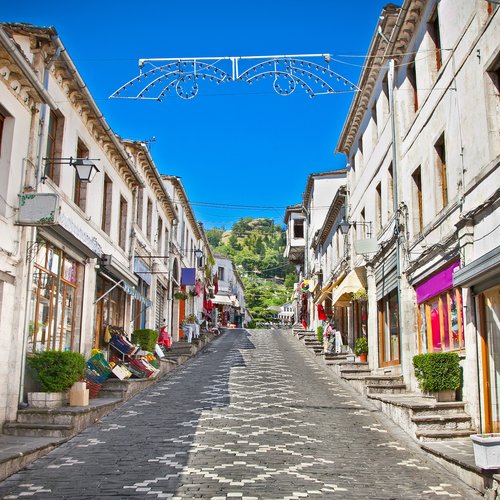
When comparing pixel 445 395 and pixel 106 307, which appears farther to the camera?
pixel 106 307

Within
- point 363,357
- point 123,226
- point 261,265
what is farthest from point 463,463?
point 261,265

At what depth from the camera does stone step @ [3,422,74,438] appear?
1104 centimetres

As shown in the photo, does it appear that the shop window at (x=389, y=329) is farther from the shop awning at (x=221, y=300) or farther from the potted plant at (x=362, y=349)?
the shop awning at (x=221, y=300)

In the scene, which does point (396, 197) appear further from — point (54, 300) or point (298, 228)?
point (298, 228)

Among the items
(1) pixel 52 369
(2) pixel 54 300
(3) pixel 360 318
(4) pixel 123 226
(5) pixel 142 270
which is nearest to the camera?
(1) pixel 52 369

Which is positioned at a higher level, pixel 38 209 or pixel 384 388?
pixel 38 209

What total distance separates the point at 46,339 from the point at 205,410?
3875 millimetres

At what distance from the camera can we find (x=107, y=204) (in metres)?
19.6

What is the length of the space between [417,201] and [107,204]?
930 cm

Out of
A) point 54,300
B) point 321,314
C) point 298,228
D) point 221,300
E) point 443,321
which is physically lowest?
point 443,321

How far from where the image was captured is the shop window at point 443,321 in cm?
1309

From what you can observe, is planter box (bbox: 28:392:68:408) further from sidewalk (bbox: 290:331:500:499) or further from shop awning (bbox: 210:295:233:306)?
shop awning (bbox: 210:295:233:306)

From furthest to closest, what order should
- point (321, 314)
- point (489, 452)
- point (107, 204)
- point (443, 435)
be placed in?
point (321, 314), point (107, 204), point (443, 435), point (489, 452)

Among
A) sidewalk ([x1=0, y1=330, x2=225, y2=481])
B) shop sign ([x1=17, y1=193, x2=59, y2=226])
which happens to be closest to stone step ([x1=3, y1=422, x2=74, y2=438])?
sidewalk ([x1=0, y1=330, x2=225, y2=481])
